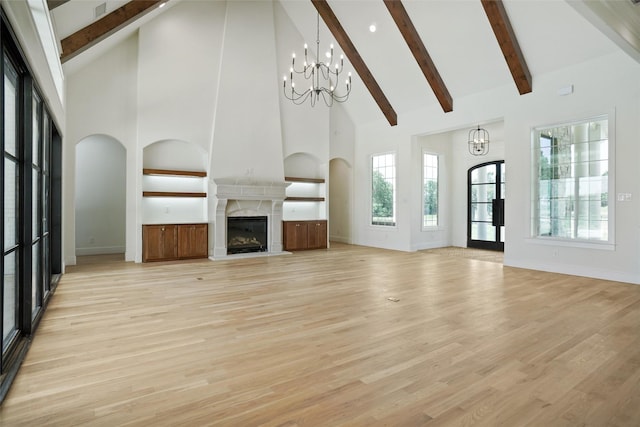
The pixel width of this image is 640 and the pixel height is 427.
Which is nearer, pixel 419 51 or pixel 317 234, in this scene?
pixel 419 51

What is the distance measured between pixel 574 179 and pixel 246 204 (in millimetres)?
6540

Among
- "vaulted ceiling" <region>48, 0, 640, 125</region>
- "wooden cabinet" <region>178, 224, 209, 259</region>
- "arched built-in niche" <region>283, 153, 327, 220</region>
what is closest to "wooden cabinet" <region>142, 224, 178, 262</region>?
"wooden cabinet" <region>178, 224, 209, 259</region>

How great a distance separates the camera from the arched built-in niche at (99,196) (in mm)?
8320

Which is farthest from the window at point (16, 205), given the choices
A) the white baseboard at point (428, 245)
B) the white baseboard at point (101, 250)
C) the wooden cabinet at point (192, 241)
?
the white baseboard at point (428, 245)

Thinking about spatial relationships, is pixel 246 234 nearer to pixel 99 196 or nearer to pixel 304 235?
pixel 304 235

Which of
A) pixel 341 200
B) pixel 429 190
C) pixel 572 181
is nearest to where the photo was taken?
pixel 572 181

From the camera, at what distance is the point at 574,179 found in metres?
6.23

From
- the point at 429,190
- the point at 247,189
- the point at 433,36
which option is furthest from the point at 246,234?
Result: the point at 433,36

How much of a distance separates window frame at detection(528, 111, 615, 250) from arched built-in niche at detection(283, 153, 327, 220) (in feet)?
16.2

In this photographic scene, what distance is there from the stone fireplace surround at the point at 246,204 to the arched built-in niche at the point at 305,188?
0.95 meters

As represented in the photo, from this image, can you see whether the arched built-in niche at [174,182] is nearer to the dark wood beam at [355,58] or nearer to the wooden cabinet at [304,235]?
the wooden cabinet at [304,235]

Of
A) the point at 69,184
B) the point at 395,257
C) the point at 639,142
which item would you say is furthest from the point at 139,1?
the point at 639,142

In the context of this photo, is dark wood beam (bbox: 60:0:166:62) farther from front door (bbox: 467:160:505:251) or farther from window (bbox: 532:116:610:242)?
front door (bbox: 467:160:505:251)

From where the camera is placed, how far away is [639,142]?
5.42m
